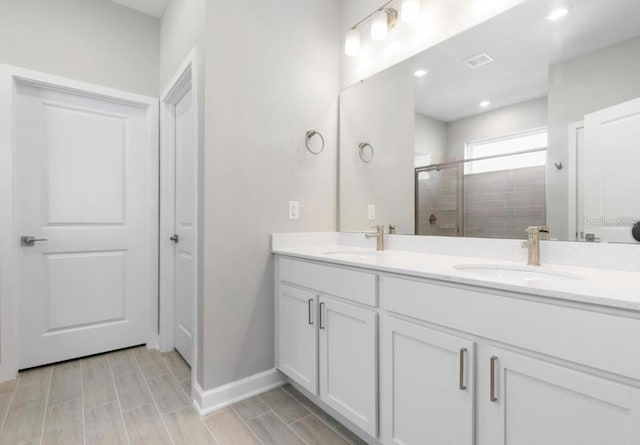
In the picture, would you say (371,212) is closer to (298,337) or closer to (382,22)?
(298,337)

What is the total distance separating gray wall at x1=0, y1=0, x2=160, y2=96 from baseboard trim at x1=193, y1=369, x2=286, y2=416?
2185 millimetres

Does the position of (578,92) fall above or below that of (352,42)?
below

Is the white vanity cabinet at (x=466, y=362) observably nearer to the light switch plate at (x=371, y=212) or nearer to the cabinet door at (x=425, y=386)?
the cabinet door at (x=425, y=386)

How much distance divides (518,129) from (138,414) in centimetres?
229

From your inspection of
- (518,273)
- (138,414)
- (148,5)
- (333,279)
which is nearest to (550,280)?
(518,273)

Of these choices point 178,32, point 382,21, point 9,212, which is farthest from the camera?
point 178,32

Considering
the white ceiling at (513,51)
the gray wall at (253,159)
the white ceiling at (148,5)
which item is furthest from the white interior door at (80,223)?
the white ceiling at (513,51)

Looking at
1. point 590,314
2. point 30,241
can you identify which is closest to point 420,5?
point 590,314

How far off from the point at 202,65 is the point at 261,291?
128 cm

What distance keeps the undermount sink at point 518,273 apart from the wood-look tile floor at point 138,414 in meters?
0.93

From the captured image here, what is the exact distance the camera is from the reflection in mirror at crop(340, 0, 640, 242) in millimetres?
1194

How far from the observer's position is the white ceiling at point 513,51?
1228 mm

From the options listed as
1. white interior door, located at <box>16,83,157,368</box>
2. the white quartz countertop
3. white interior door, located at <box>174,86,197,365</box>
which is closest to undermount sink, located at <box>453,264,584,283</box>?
the white quartz countertop

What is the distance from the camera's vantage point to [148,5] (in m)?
2.42
